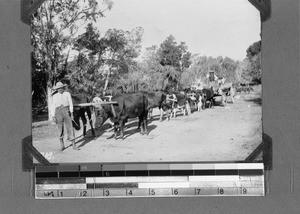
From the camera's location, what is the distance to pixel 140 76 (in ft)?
11.0

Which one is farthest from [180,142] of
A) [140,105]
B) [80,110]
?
[80,110]

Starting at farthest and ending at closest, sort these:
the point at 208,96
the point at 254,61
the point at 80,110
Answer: the point at 208,96, the point at 80,110, the point at 254,61

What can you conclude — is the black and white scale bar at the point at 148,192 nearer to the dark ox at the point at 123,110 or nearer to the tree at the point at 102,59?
the dark ox at the point at 123,110

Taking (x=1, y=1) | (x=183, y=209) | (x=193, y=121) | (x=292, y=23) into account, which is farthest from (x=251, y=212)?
(x=1, y=1)

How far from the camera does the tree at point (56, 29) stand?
3318 millimetres

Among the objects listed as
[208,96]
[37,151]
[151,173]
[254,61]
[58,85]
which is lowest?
[151,173]

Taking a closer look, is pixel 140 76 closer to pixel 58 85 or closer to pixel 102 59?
pixel 102 59

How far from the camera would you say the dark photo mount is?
3.27m

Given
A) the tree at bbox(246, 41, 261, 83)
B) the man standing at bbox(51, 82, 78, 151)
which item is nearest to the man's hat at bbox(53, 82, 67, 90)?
the man standing at bbox(51, 82, 78, 151)

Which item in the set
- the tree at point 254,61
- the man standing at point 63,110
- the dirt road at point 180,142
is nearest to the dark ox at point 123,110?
the dirt road at point 180,142

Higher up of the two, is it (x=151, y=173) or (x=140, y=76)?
(x=140, y=76)

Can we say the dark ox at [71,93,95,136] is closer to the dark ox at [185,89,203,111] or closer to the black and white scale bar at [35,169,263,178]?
the black and white scale bar at [35,169,263,178]

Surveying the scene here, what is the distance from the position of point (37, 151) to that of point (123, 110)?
74 centimetres

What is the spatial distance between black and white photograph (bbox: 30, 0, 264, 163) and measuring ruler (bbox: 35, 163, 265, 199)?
71 mm
